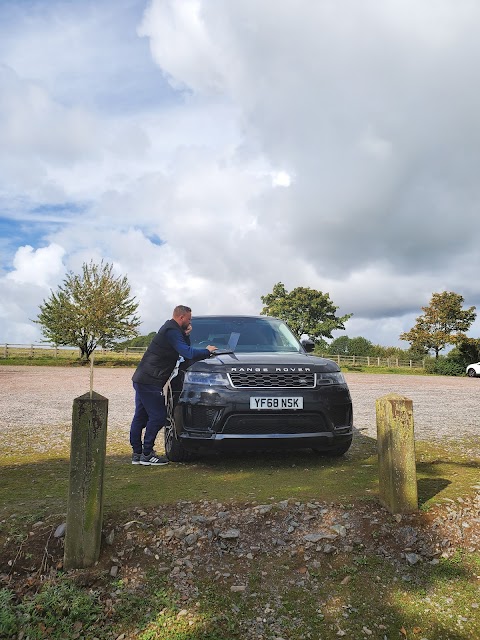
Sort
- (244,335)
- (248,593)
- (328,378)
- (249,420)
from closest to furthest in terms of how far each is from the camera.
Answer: (248,593) → (249,420) → (328,378) → (244,335)

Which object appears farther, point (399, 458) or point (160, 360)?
point (160, 360)

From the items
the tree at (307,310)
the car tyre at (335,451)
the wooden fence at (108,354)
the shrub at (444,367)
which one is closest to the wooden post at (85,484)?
the car tyre at (335,451)

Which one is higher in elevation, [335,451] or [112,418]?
[335,451]

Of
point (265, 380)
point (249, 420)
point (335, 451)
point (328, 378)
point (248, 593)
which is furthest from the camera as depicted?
point (335, 451)

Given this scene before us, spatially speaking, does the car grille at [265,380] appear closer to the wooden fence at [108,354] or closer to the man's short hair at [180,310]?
the man's short hair at [180,310]

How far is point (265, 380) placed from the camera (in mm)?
4781

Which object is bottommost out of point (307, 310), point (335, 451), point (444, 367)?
point (335, 451)

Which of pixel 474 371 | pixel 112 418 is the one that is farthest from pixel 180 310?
pixel 474 371

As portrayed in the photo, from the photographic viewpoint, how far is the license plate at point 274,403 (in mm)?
4668

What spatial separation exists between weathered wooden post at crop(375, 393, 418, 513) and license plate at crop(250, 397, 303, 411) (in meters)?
1.16

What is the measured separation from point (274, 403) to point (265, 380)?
0.24 metres

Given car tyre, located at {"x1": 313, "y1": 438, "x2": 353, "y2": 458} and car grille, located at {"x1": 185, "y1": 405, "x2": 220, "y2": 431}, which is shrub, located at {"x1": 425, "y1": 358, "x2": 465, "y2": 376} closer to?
car tyre, located at {"x1": 313, "y1": 438, "x2": 353, "y2": 458}

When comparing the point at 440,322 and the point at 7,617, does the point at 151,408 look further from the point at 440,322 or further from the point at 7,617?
the point at 440,322

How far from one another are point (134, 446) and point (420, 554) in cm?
328
